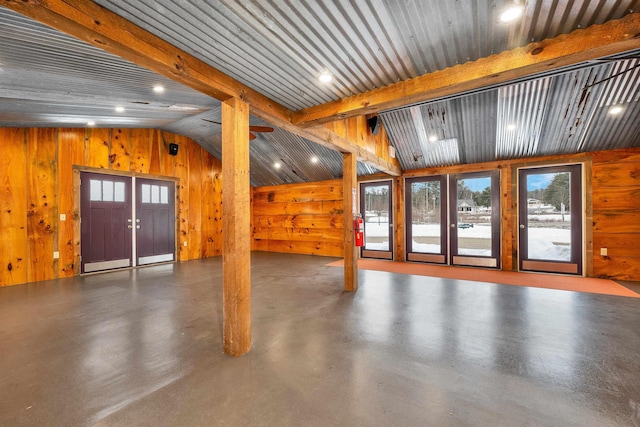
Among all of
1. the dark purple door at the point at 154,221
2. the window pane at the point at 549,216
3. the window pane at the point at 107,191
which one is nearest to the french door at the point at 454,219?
the window pane at the point at 549,216

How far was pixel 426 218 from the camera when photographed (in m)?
6.88

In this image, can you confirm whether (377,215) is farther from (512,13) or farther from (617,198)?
(512,13)

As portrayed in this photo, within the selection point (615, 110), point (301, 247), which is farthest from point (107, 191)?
point (615, 110)

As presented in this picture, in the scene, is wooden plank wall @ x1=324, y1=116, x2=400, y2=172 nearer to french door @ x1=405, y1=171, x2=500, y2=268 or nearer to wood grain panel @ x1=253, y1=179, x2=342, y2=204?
french door @ x1=405, y1=171, x2=500, y2=268

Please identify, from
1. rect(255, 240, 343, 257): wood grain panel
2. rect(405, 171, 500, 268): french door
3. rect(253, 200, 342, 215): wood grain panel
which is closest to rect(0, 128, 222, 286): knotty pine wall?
rect(253, 200, 342, 215): wood grain panel

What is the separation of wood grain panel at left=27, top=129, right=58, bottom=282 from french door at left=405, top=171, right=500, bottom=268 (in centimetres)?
775

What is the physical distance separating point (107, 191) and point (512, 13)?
737 cm

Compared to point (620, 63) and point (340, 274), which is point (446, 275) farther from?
point (620, 63)

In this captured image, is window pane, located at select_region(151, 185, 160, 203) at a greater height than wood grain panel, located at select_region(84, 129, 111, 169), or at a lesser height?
lesser

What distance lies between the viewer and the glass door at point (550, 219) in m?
5.32

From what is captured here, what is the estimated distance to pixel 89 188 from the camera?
570 centimetres

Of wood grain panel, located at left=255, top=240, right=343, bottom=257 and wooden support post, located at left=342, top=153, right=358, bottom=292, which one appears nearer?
wooden support post, located at left=342, top=153, right=358, bottom=292

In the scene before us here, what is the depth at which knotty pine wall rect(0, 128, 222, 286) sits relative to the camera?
15.7ft

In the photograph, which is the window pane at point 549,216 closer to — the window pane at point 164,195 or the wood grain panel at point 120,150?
the window pane at point 164,195
